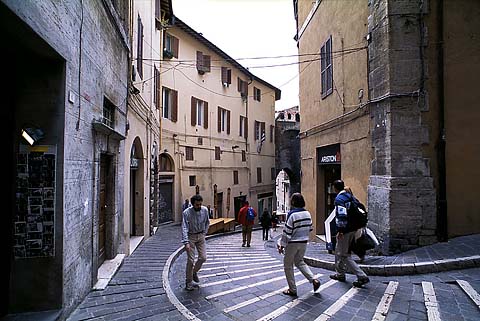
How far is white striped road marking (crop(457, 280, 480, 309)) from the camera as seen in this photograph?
14.4 ft

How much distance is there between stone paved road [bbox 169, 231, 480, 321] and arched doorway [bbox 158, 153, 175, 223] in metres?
10.7

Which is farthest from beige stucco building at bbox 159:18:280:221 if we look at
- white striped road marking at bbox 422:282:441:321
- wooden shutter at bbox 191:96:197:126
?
white striped road marking at bbox 422:282:441:321

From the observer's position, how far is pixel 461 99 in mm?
7465

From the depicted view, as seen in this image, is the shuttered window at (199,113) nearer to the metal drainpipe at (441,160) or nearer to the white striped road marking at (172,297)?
the white striped road marking at (172,297)

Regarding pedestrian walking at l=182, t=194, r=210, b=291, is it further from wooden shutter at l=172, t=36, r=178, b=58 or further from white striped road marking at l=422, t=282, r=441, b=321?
wooden shutter at l=172, t=36, r=178, b=58

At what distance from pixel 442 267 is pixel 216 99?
18465 millimetres

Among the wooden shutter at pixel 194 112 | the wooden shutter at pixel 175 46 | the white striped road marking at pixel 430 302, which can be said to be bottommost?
the white striped road marking at pixel 430 302

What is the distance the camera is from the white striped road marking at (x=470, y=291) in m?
4.39

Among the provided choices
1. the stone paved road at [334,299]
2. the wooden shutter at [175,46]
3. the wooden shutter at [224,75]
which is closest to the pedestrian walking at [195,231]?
the stone paved road at [334,299]

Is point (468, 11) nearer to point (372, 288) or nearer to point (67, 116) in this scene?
point (372, 288)

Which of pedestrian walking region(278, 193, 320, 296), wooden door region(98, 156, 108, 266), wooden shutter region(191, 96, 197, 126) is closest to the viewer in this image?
pedestrian walking region(278, 193, 320, 296)

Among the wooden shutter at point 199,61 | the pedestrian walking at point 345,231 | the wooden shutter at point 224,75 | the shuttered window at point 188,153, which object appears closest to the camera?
the pedestrian walking at point 345,231

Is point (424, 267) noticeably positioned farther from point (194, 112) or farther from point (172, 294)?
point (194, 112)

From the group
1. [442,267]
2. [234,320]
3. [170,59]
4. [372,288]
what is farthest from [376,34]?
[170,59]
